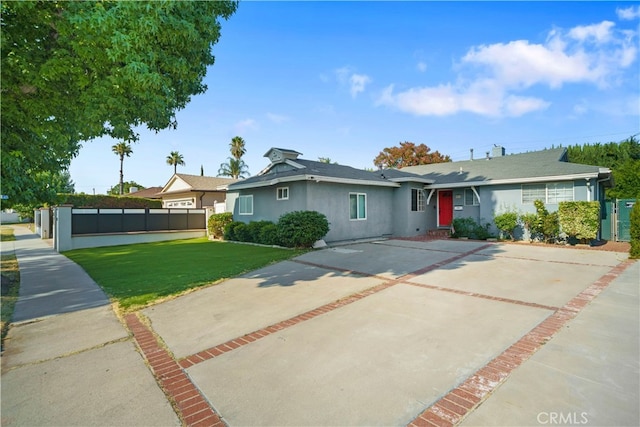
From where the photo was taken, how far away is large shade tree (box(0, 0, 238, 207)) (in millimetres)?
5078

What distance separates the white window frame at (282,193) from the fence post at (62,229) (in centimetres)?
1098

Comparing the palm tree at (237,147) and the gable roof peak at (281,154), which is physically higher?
the palm tree at (237,147)

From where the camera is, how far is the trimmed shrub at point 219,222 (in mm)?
18359

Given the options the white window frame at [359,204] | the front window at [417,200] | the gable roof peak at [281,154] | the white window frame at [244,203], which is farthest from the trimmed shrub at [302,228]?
the front window at [417,200]

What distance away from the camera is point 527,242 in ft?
45.6

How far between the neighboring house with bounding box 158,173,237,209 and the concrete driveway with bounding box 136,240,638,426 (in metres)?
19.3

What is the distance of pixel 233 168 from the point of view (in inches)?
1855

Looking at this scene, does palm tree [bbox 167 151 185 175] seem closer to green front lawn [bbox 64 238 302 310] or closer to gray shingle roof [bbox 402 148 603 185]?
green front lawn [bbox 64 238 302 310]

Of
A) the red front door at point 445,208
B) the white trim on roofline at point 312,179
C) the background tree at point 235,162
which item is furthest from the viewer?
the background tree at point 235,162

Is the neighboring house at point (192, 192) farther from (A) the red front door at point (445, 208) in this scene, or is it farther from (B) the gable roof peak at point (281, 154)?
(A) the red front door at point (445, 208)

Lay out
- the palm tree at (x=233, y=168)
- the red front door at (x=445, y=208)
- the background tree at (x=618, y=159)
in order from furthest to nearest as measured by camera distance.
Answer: the palm tree at (x=233, y=168), the red front door at (x=445, y=208), the background tree at (x=618, y=159)

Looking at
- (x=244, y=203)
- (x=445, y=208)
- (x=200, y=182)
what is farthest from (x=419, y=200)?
(x=200, y=182)

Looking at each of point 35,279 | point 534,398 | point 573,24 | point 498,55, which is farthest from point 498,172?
point 35,279

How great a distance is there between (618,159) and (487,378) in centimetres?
2583
